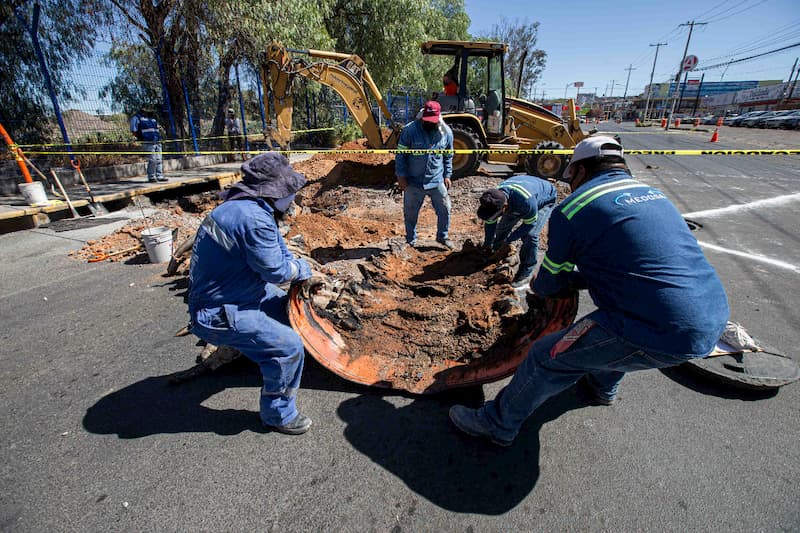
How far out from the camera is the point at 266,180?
2.09 m

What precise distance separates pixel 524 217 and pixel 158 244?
15.5 feet


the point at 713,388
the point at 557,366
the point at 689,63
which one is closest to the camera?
the point at 557,366

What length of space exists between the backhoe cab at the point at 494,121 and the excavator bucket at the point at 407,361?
22.3 feet

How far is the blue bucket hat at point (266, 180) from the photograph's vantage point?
2.07 m

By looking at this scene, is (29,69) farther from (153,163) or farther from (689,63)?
(689,63)

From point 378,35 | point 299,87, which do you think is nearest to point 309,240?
point 299,87

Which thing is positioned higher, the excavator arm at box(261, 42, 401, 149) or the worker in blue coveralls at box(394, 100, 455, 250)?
the excavator arm at box(261, 42, 401, 149)

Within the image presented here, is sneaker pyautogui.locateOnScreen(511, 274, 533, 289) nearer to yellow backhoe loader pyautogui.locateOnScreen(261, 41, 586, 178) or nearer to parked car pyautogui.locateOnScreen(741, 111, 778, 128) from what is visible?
yellow backhoe loader pyautogui.locateOnScreen(261, 41, 586, 178)

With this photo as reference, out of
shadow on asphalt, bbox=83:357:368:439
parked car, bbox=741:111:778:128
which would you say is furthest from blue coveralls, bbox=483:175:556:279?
parked car, bbox=741:111:778:128


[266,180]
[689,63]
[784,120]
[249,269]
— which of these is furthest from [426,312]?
[689,63]

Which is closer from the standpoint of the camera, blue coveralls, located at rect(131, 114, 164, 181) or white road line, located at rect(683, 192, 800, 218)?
white road line, located at rect(683, 192, 800, 218)

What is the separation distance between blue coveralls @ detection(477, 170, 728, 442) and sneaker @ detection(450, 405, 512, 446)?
1.78 ft

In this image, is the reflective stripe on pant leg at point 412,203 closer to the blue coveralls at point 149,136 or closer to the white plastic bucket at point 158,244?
the white plastic bucket at point 158,244

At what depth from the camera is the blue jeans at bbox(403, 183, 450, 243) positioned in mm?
5129
